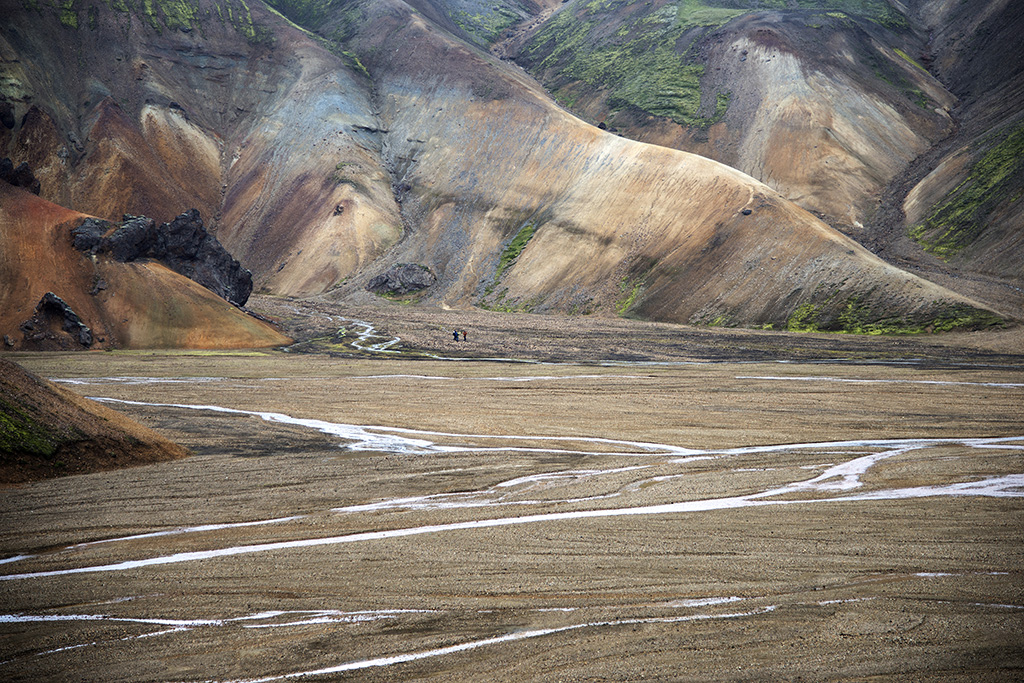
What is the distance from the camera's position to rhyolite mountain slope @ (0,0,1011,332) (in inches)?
2377

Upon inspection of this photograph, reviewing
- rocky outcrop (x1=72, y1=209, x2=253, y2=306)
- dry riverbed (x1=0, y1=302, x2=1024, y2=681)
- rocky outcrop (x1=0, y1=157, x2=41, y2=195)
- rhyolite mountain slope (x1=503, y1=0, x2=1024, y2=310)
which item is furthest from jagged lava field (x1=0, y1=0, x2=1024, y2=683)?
rhyolite mountain slope (x1=503, y1=0, x2=1024, y2=310)

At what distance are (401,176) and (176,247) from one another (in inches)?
1527

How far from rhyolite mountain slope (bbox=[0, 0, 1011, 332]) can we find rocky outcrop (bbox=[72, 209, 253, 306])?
16783 millimetres

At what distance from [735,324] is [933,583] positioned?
47.8 metres

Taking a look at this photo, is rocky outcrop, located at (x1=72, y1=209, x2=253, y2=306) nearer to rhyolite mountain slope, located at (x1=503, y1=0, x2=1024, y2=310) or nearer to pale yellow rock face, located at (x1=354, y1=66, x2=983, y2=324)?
pale yellow rock face, located at (x1=354, y1=66, x2=983, y2=324)

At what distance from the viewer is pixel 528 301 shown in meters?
67.7

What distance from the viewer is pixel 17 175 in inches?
2119

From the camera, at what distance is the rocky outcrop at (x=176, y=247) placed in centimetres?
5069

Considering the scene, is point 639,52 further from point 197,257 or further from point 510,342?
point 197,257

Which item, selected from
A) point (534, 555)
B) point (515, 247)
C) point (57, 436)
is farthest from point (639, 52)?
point (534, 555)

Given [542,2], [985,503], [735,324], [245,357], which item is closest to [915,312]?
[735,324]

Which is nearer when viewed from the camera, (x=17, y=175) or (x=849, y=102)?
(x=17, y=175)

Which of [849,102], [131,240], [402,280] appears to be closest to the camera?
[131,240]

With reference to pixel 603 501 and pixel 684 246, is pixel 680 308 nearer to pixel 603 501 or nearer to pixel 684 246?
pixel 684 246
